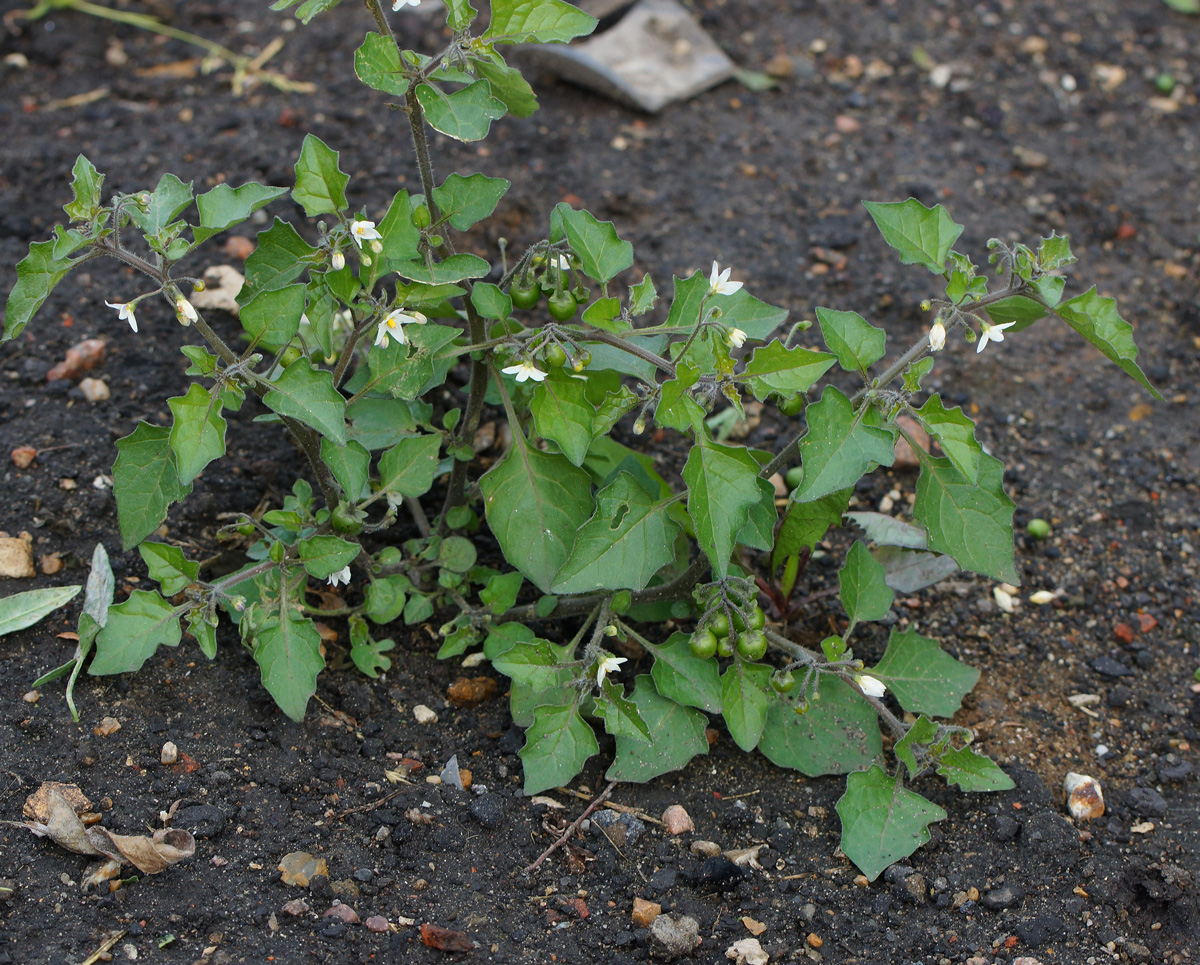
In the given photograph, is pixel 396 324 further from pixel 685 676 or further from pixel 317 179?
pixel 685 676

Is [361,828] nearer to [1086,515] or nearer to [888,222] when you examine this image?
[888,222]

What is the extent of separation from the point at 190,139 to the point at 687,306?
279 cm

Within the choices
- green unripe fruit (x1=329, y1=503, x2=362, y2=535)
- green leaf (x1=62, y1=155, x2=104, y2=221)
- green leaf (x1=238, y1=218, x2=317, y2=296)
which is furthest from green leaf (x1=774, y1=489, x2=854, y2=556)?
green leaf (x1=62, y1=155, x2=104, y2=221)

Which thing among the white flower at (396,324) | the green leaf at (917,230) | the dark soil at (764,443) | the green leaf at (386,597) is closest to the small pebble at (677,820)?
the dark soil at (764,443)

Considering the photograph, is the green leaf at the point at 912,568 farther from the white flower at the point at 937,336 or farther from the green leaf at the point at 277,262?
the green leaf at the point at 277,262

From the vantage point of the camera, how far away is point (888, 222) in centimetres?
261

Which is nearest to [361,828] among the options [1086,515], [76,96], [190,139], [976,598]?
[976,598]

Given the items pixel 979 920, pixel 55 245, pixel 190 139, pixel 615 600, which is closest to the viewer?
pixel 55 245

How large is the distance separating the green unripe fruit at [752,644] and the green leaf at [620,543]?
279 mm

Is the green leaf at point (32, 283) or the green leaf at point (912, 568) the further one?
the green leaf at point (912, 568)

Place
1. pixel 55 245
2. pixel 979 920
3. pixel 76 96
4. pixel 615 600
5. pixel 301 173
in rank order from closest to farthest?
pixel 55 245
pixel 301 173
pixel 979 920
pixel 615 600
pixel 76 96

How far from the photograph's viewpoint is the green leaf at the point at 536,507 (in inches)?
110

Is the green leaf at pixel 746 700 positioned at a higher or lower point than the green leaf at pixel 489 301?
lower

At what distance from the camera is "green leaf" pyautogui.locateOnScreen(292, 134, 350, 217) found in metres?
2.53
